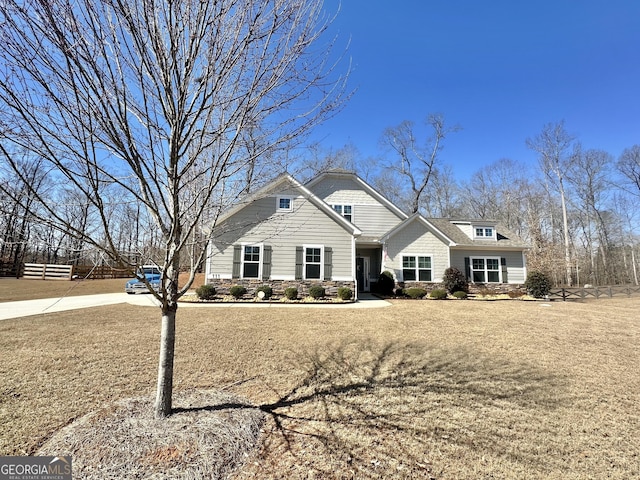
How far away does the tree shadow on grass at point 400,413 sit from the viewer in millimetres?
2680

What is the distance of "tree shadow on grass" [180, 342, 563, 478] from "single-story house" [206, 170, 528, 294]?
739 centimetres

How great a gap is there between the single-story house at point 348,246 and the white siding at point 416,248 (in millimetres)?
56

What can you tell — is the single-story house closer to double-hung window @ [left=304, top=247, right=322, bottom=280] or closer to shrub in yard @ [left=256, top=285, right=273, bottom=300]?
double-hung window @ [left=304, top=247, right=322, bottom=280]

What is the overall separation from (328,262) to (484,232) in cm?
1139

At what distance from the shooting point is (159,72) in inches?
104

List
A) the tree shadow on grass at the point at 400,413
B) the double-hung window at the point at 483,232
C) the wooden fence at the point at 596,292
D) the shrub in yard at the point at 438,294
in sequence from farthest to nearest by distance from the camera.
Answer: the wooden fence at the point at 596,292 < the double-hung window at the point at 483,232 < the shrub in yard at the point at 438,294 < the tree shadow on grass at the point at 400,413

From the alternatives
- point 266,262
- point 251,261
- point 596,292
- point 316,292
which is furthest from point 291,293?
point 596,292

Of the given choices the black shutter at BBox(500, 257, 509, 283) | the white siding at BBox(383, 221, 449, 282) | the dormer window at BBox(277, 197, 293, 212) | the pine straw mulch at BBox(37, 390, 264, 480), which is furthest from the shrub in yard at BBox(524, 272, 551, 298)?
the pine straw mulch at BBox(37, 390, 264, 480)

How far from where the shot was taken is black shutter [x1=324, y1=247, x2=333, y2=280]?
14.0 m

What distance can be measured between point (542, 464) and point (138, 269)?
420 centimetres

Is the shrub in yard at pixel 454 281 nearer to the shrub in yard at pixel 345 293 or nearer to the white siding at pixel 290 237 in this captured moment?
the white siding at pixel 290 237

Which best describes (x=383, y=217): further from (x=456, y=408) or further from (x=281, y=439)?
(x=281, y=439)

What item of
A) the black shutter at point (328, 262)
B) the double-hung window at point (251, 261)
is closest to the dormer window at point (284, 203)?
the double-hung window at point (251, 261)

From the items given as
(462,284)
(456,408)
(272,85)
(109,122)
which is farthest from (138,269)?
(462,284)
